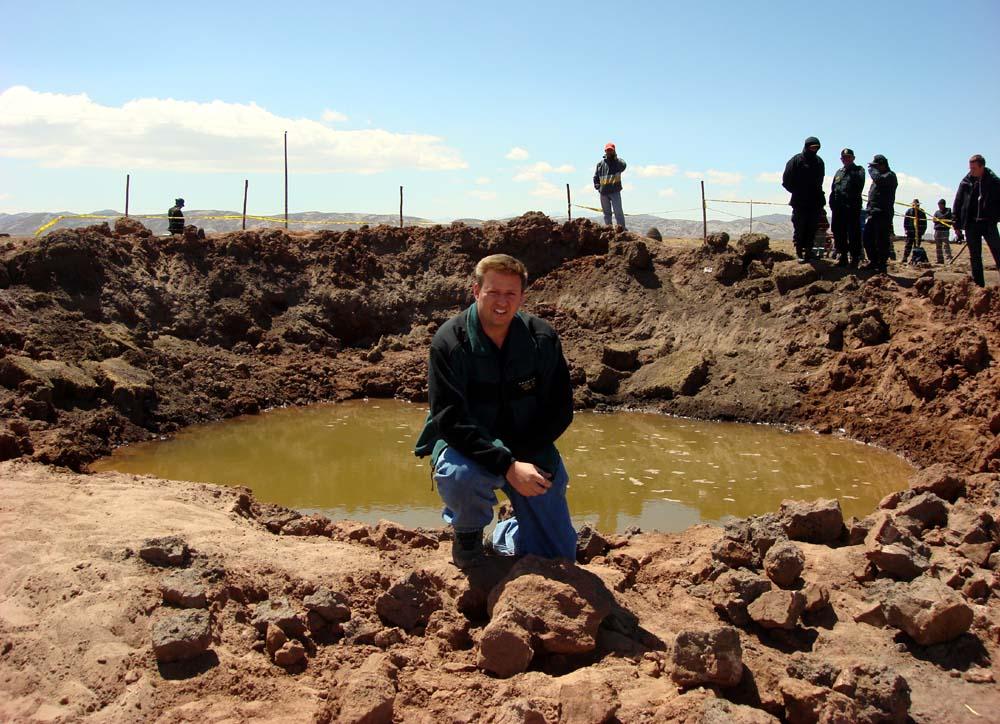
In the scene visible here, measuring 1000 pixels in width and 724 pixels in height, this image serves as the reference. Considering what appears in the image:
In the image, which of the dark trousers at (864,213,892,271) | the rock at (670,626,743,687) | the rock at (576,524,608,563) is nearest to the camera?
the rock at (670,626,743,687)

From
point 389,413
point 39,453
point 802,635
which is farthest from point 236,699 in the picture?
point 389,413

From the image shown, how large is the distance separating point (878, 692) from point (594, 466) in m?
5.83

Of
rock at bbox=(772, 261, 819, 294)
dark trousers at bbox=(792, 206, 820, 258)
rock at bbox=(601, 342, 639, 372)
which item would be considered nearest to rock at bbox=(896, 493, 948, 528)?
rock at bbox=(601, 342, 639, 372)

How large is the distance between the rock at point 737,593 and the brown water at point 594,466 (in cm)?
270

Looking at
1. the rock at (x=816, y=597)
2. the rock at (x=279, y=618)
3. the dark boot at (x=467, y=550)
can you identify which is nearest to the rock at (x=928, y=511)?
the rock at (x=816, y=597)

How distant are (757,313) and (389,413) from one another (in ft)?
19.1

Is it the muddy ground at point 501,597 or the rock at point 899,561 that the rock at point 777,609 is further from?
the rock at point 899,561

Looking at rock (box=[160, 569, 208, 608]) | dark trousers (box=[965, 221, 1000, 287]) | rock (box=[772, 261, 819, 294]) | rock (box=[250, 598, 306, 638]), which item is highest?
dark trousers (box=[965, 221, 1000, 287])

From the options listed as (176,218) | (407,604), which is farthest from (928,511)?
(176,218)

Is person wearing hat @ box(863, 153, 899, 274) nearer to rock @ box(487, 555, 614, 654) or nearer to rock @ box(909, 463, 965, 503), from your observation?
rock @ box(909, 463, 965, 503)

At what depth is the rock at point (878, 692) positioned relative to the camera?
3.16 metres

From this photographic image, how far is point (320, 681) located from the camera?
10.8 ft

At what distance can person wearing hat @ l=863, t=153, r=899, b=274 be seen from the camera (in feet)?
39.9

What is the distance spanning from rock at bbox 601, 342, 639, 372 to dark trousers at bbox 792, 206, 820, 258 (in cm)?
330
